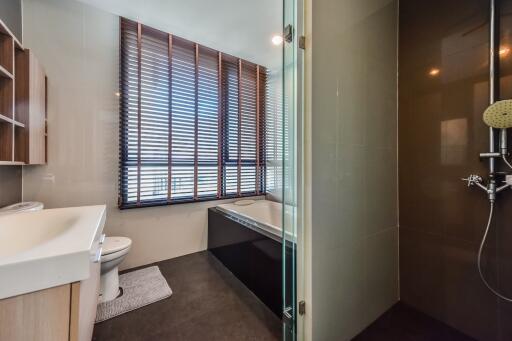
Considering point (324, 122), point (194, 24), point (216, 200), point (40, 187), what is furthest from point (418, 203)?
point (40, 187)

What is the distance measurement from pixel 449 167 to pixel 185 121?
244 cm

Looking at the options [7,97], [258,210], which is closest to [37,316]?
[7,97]

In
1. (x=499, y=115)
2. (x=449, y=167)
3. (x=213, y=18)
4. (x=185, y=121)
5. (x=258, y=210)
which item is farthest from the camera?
(x=258, y=210)

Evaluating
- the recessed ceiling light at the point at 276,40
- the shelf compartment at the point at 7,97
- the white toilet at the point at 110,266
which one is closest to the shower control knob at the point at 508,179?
the recessed ceiling light at the point at 276,40

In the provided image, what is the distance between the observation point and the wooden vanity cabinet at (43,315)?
0.60 metres

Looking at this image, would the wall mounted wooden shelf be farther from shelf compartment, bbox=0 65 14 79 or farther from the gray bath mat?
the gray bath mat

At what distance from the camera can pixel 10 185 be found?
1.58 m

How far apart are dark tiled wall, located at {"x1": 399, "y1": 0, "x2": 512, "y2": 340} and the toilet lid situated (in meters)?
2.21

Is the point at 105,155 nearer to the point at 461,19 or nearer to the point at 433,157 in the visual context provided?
the point at 433,157

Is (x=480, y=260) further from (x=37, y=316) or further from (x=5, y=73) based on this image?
(x=5, y=73)

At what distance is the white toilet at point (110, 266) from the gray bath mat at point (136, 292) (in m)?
0.06

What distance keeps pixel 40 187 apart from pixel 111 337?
143cm

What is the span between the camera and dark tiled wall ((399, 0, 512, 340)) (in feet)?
4.14

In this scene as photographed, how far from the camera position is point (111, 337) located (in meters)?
1.37
